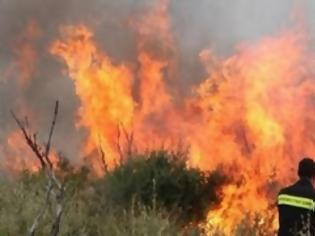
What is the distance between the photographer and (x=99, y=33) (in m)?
15.7

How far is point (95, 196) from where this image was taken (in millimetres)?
11250

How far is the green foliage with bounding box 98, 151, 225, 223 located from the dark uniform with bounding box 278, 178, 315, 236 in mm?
3728

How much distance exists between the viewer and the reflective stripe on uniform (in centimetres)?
709

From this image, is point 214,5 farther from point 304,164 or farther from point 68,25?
point 304,164

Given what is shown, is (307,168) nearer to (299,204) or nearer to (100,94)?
(299,204)

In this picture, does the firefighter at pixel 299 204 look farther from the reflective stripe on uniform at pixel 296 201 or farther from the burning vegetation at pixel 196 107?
the burning vegetation at pixel 196 107

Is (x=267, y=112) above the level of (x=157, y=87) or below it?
below

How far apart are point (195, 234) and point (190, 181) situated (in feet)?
5.25

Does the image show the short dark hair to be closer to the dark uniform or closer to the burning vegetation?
the dark uniform

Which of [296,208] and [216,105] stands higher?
[216,105]

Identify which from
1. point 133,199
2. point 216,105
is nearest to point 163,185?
point 133,199

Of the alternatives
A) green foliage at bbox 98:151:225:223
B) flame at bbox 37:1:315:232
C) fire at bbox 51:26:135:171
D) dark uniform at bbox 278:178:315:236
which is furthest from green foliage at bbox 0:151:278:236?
fire at bbox 51:26:135:171

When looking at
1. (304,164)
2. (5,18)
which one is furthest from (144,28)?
(304,164)

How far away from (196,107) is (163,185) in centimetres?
308
